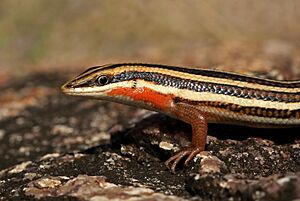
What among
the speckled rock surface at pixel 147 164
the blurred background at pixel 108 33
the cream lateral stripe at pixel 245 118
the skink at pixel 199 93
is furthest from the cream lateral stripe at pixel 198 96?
the blurred background at pixel 108 33

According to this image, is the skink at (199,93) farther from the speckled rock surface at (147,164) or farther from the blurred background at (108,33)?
the blurred background at (108,33)

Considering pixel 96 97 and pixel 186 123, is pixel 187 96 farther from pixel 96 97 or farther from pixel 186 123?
pixel 96 97

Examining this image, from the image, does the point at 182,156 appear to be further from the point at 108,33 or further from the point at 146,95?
the point at 108,33

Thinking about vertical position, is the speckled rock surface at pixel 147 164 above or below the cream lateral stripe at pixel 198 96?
below

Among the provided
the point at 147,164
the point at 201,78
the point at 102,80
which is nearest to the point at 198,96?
the point at 201,78

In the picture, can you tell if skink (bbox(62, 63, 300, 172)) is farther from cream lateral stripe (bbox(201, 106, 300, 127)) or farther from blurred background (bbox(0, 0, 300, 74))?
blurred background (bbox(0, 0, 300, 74))

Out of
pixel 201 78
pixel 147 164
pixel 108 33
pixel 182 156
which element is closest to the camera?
pixel 182 156
